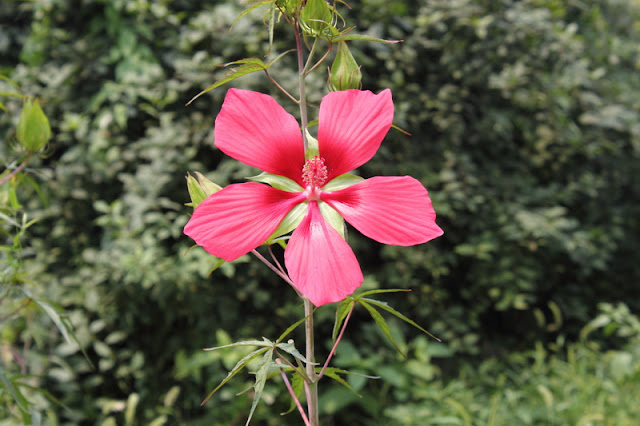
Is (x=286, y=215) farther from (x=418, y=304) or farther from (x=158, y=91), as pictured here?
(x=418, y=304)

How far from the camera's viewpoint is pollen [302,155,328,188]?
0.50m

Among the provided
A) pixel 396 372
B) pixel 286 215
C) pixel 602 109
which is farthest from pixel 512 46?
pixel 286 215

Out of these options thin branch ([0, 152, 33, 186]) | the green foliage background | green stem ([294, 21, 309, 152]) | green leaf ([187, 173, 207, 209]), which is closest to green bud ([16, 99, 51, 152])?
thin branch ([0, 152, 33, 186])

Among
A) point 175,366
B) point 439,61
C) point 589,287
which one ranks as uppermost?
point 439,61

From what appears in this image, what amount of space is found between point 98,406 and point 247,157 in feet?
4.93

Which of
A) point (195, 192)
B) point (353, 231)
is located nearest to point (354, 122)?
point (195, 192)

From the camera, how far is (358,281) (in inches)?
16.9

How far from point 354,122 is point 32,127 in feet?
1.77

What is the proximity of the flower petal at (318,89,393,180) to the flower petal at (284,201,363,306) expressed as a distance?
8 centimetres

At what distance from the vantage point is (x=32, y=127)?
76 cm

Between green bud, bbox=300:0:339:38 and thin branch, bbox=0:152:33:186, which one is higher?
green bud, bbox=300:0:339:38

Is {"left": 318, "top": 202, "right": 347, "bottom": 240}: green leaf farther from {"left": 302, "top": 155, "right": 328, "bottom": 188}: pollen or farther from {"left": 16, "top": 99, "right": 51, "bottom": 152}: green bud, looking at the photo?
{"left": 16, "top": 99, "right": 51, "bottom": 152}: green bud

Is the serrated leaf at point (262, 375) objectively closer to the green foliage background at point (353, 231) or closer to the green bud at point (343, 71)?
the green bud at point (343, 71)

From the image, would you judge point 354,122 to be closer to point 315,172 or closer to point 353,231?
point 315,172
